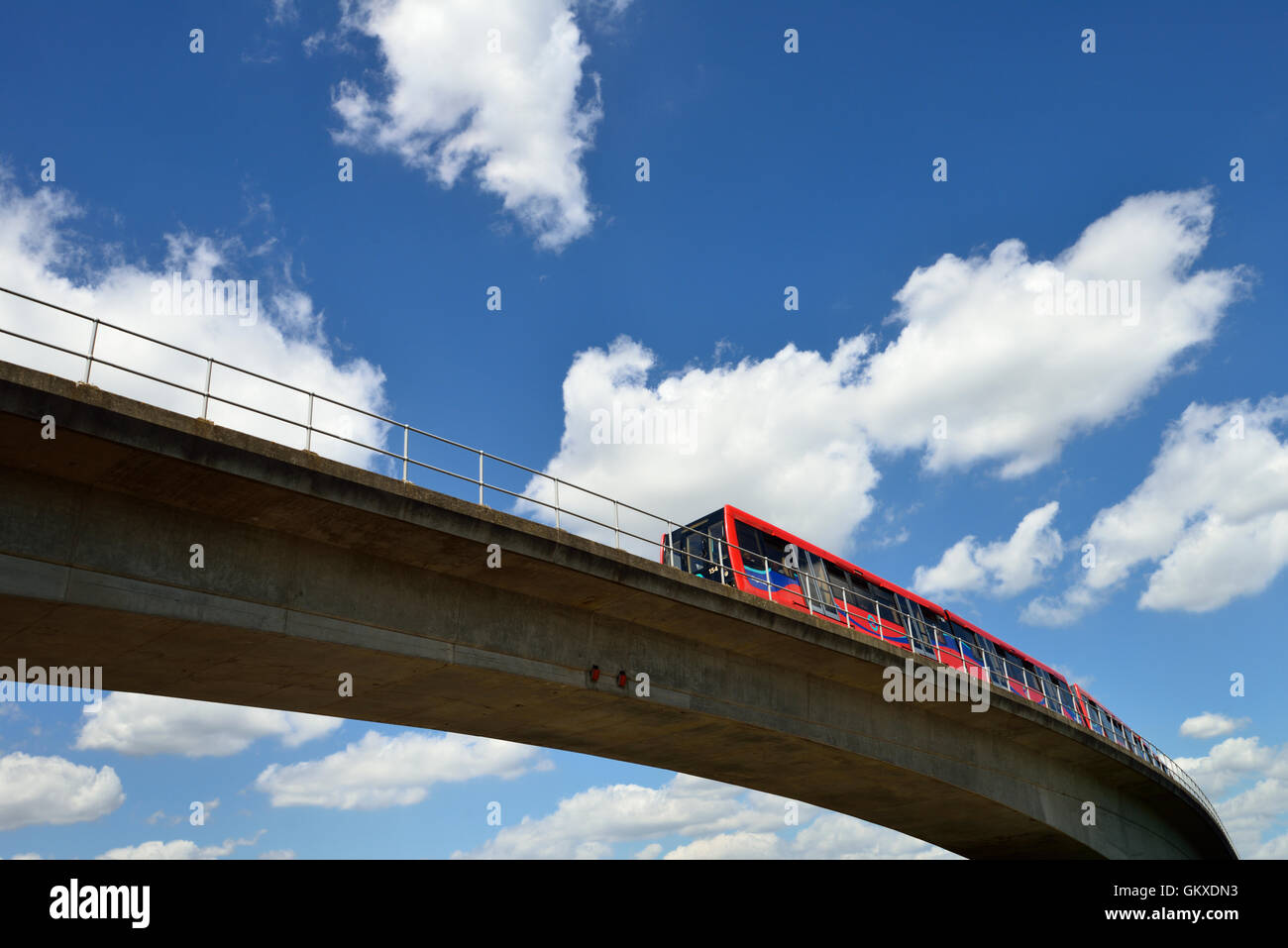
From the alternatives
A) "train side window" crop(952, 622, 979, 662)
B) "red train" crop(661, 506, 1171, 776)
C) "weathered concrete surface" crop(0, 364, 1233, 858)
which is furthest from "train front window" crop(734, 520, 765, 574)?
"train side window" crop(952, 622, 979, 662)

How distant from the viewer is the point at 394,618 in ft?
44.5

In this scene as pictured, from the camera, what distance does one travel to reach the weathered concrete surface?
10.8m

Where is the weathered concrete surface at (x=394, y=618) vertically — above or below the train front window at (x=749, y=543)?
below

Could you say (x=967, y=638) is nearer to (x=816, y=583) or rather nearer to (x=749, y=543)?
(x=816, y=583)

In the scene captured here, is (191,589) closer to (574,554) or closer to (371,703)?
(371,703)

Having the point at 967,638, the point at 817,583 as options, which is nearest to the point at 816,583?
the point at 817,583

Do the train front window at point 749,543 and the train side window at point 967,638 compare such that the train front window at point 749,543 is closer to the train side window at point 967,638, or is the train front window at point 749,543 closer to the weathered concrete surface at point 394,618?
the weathered concrete surface at point 394,618

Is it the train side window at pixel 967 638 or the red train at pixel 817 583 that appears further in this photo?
the train side window at pixel 967 638

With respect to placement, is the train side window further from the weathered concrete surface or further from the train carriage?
the weathered concrete surface

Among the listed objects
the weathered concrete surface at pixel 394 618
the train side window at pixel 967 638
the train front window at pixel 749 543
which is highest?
the train front window at pixel 749 543

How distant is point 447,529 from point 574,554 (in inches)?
89.9

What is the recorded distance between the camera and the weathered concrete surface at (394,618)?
10.8 meters

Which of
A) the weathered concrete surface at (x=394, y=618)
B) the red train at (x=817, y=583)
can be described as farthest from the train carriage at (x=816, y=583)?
the weathered concrete surface at (x=394, y=618)
